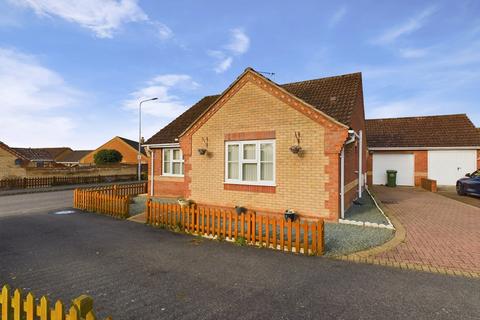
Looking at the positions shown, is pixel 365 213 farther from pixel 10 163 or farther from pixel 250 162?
pixel 10 163

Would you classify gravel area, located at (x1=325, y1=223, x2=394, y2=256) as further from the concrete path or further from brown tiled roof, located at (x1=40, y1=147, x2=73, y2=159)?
brown tiled roof, located at (x1=40, y1=147, x2=73, y2=159)

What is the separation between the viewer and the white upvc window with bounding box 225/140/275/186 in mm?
9972

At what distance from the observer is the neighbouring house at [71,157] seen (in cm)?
6613

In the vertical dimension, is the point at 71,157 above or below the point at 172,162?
above

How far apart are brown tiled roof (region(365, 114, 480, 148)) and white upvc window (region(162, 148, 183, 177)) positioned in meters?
16.3

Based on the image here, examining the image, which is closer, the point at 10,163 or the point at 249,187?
the point at 249,187

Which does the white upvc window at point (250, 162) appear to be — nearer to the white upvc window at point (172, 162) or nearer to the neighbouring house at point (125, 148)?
the white upvc window at point (172, 162)

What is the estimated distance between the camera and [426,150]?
21078mm

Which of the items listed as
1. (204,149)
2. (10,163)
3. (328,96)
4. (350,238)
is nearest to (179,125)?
(204,149)

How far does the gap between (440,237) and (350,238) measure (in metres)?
2.60

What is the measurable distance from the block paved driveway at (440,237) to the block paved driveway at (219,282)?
774 millimetres

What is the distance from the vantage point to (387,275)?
5074mm

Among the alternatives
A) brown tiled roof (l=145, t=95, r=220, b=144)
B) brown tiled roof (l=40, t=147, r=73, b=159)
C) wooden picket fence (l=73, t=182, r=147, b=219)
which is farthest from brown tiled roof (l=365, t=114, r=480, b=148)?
brown tiled roof (l=40, t=147, r=73, b=159)

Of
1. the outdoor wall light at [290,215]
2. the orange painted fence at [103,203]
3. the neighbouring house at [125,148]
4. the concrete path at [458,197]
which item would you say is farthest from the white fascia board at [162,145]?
the neighbouring house at [125,148]
